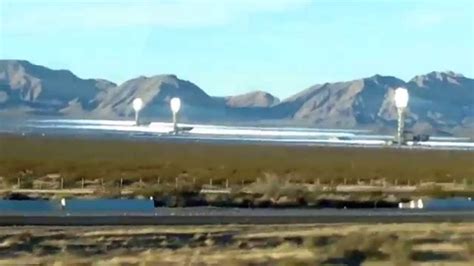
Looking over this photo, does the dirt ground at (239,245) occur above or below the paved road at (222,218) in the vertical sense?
above

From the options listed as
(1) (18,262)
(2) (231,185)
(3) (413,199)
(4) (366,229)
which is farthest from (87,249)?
(2) (231,185)

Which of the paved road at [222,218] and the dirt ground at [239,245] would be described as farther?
the paved road at [222,218]

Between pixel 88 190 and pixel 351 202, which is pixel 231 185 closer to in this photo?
pixel 88 190

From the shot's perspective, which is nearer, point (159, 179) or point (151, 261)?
point (151, 261)

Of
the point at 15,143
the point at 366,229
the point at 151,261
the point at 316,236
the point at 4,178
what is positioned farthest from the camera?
the point at 15,143

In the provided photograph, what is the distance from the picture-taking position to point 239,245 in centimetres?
3091

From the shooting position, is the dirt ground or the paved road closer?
the dirt ground

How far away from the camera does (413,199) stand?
56.9 m

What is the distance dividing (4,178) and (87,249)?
41.1m

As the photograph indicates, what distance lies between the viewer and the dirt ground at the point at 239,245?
26.8 m

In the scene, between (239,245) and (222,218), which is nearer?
(239,245)

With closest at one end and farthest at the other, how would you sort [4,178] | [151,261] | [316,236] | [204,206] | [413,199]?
[151,261]
[316,236]
[204,206]
[413,199]
[4,178]

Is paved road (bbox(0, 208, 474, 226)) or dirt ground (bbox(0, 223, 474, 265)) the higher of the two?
dirt ground (bbox(0, 223, 474, 265))

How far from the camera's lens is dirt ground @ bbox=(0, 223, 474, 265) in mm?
26766
